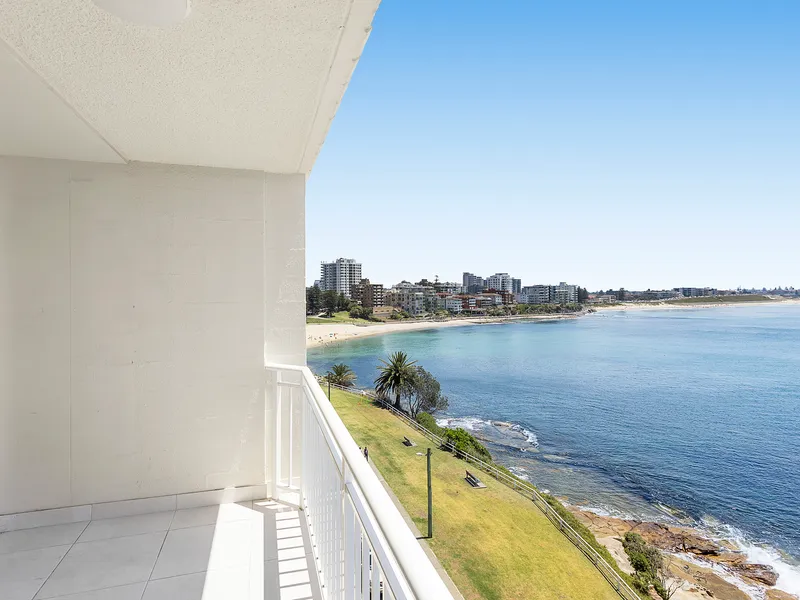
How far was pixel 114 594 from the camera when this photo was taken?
181cm

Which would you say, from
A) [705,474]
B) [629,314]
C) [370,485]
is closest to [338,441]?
[370,485]

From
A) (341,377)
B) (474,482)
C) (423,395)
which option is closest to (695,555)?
(474,482)

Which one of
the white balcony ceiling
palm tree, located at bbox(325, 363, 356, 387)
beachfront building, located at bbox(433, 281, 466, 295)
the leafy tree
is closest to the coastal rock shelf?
the leafy tree

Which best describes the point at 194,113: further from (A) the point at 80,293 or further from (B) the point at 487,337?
(B) the point at 487,337

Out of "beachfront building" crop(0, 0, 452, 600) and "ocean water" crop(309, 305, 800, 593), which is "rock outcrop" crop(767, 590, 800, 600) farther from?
"beachfront building" crop(0, 0, 452, 600)

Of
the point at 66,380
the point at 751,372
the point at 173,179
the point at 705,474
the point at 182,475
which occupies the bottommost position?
the point at 705,474

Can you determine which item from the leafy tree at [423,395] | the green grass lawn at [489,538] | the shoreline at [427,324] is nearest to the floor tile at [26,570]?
the green grass lawn at [489,538]

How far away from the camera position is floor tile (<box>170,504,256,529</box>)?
2363 mm

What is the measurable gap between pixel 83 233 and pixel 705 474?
28249 millimetres

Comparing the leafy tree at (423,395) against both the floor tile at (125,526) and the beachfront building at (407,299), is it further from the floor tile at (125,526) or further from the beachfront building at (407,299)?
the beachfront building at (407,299)

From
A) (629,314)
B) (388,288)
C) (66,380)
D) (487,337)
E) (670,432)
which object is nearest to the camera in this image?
(66,380)

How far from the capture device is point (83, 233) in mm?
2436

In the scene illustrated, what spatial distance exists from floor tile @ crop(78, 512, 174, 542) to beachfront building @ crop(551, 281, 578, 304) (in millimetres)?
80460

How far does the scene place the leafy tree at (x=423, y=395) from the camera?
2978 cm
